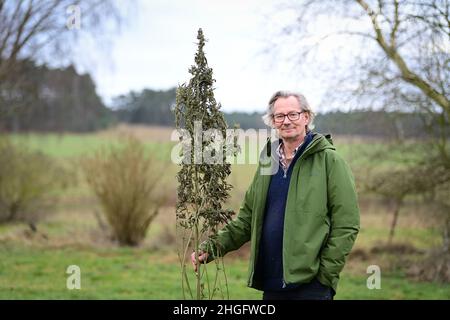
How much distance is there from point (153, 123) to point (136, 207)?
6.64 m

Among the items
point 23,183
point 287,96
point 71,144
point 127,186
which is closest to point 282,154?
point 287,96

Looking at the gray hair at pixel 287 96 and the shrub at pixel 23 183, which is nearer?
the gray hair at pixel 287 96

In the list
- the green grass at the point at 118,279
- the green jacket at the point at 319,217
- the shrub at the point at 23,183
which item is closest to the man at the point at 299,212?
the green jacket at the point at 319,217

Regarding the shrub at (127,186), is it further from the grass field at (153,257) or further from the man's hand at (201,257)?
the man's hand at (201,257)

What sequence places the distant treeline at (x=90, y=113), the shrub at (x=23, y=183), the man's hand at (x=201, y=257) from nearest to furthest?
the man's hand at (x=201, y=257), the distant treeline at (x=90, y=113), the shrub at (x=23, y=183)

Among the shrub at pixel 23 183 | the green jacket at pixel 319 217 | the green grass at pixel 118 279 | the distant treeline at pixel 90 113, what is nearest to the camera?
the green jacket at pixel 319 217

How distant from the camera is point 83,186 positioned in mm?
20219

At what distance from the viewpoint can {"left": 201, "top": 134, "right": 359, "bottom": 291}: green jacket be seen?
11.8 feet

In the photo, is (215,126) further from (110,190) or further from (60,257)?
(110,190)

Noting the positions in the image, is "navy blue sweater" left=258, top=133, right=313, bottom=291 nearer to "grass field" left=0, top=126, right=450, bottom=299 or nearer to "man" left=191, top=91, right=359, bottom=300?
"man" left=191, top=91, right=359, bottom=300

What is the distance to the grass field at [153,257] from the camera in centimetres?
934

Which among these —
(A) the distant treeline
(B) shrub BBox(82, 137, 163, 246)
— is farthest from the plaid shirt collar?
(B) shrub BBox(82, 137, 163, 246)

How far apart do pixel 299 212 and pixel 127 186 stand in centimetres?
1070

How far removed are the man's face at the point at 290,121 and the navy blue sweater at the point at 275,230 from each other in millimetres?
84
